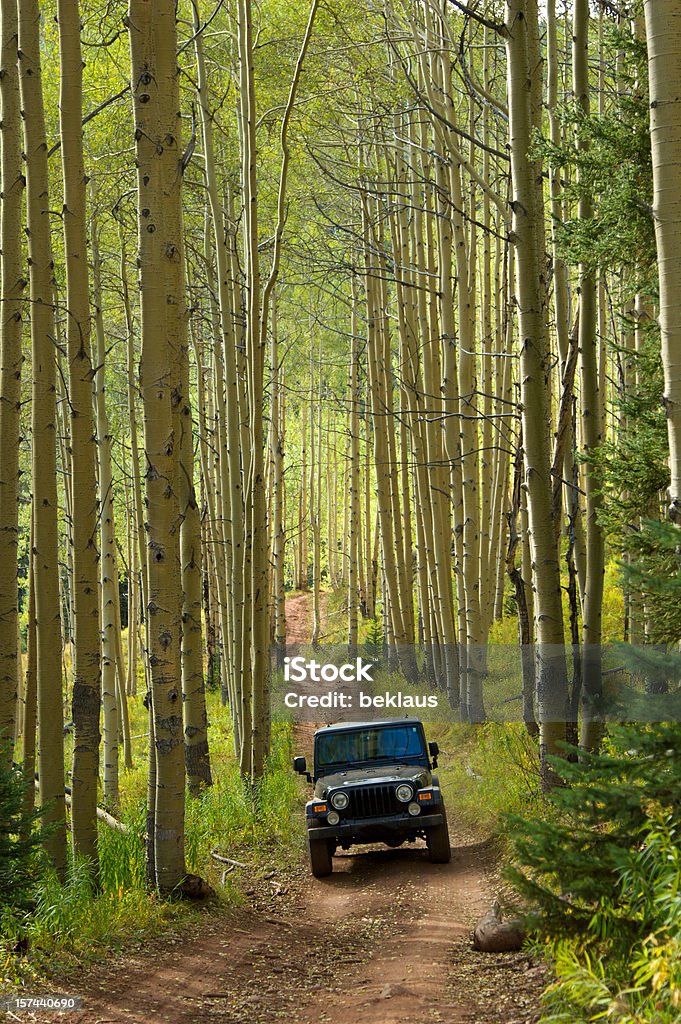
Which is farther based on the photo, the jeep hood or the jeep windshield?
the jeep windshield

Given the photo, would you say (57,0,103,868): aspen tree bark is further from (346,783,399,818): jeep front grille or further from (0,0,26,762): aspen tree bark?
(346,783,399,818): jeep front grille

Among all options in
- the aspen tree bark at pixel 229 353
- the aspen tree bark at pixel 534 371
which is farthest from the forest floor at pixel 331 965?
the aspen tree bark at pixel 229 353

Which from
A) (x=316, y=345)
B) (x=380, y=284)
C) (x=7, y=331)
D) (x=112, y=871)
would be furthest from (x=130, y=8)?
(x=316, y=345)

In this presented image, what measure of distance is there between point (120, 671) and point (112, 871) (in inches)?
312

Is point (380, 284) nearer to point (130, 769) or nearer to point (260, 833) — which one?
point (130, 769)

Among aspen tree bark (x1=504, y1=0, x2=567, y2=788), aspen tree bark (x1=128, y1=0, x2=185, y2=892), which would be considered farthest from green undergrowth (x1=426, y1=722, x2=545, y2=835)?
aspen tree bark (x1=128, y1=0, x2=185, y2=892)

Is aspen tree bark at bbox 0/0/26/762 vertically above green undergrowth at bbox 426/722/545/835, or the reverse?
aspen tree bark at bbox 0/0/26/762

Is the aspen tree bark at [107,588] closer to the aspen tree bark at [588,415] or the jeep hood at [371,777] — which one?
the jeep hood at [371,777]

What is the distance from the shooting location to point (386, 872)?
8.48 m

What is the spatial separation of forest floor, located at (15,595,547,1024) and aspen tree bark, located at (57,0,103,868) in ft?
4.27

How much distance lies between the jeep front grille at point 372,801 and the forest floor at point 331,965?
0.55 m

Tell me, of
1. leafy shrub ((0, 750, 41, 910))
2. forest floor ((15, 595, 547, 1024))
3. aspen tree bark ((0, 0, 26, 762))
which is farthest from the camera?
aspen tree bark ((0, 0, 26, 762))

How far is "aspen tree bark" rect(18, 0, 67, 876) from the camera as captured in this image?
22.8 feet

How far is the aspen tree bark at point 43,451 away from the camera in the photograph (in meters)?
6.94
